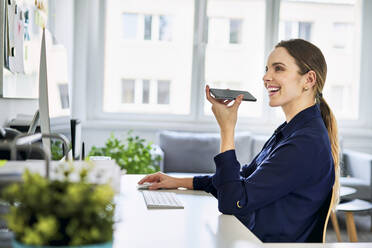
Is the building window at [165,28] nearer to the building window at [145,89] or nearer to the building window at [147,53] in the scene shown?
the building window at [147,53]

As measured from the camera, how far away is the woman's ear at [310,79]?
5.71ft

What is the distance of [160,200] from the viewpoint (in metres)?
1.60

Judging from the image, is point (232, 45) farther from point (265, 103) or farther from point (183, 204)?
point (183, 204)

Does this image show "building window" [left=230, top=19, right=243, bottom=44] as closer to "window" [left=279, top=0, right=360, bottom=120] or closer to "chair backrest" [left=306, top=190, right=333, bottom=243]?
"window" [left=279, top=0, right=360, bottom=120]

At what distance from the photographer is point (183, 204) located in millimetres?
1598

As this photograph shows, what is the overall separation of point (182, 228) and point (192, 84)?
373 cm

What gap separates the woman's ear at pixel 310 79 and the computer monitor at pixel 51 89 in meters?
0.90

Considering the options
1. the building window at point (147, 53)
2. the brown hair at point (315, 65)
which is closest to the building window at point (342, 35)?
the building window at point (147, 53)

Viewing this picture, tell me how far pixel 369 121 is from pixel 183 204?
160 inches

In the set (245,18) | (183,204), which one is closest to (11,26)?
(183,204)

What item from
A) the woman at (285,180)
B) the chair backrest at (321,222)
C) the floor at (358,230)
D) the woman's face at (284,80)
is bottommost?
the floor at (358,230)

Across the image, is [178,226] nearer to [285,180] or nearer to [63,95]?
[285,180]

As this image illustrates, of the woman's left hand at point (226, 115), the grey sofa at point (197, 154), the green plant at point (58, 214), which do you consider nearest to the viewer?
the green plant at point (58, 214)

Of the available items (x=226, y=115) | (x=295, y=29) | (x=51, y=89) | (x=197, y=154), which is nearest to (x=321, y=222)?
(x=226, y=115)
